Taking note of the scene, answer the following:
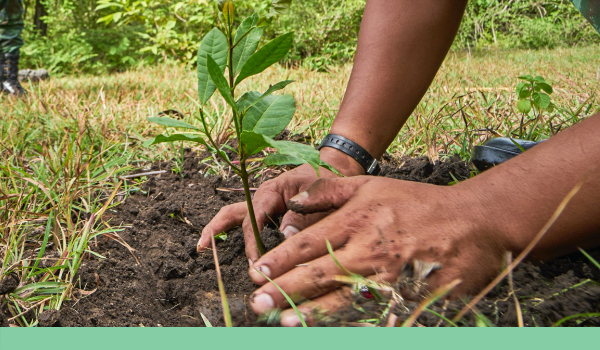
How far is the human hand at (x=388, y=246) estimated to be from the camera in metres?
0.77

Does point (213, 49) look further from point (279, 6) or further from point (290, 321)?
point (290, 321)

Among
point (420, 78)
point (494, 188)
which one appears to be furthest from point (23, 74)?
point (494, 188)

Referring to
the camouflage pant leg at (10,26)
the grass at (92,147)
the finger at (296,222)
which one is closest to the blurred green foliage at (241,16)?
the camouflage pant leg at (10,26)

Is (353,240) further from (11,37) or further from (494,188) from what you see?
(11,37)

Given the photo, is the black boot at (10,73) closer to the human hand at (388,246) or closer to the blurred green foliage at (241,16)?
the blurred green foliage at (241,16)

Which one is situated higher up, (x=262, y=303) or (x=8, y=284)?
(x=262, y=303)

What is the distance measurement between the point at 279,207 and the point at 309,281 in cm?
42

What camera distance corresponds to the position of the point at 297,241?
32.6 inches

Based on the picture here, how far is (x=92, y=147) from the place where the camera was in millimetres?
1765

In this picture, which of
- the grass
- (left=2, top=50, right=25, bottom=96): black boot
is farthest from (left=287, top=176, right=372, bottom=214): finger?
(left=2, top=50, right=25, bottom=96): black boot

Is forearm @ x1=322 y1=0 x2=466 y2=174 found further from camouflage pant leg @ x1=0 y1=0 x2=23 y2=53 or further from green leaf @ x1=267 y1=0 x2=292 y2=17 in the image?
camouflage pant leg @ x1=0 y1=0 x2=23 y2=53

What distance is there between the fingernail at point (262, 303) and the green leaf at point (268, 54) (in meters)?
0.43

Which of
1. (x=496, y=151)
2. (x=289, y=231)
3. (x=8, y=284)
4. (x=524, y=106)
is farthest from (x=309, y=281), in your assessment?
(x=524, y=106)

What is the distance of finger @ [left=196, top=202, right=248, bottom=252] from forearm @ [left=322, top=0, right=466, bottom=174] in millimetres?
335
